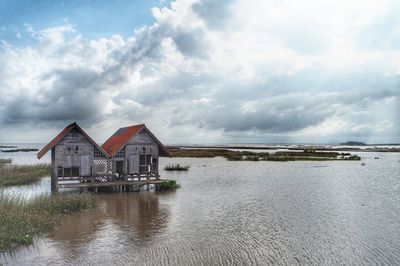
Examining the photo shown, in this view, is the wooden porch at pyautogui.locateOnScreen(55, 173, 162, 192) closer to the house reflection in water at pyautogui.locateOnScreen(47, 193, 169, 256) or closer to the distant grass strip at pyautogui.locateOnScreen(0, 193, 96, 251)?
the house reflection in water at pyautogui.locateOnScreen(47, 193, 169, 256)

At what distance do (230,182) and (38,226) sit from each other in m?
22.3

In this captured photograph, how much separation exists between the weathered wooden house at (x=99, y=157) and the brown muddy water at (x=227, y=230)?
6.90ft

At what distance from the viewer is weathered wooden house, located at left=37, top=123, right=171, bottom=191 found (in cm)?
2648

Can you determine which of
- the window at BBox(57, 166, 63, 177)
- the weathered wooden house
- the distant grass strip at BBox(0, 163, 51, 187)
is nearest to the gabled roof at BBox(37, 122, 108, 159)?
the weathered wooden house

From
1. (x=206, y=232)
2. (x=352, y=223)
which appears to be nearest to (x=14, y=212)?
(x=206, y=232)

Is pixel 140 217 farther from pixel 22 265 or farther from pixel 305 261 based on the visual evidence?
pixel 305 261

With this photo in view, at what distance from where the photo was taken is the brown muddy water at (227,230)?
12.9 meters

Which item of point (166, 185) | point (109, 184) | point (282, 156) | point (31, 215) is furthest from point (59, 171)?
point (282, 156)

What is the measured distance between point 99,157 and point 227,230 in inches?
581

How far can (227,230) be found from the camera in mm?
16719

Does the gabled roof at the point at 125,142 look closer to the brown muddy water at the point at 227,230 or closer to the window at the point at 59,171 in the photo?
the brown muddy water at the point at 227,230

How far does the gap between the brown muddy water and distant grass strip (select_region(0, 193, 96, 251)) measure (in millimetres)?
563

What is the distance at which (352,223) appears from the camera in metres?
18.3

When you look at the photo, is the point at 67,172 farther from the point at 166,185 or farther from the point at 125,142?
the point at 166,185
